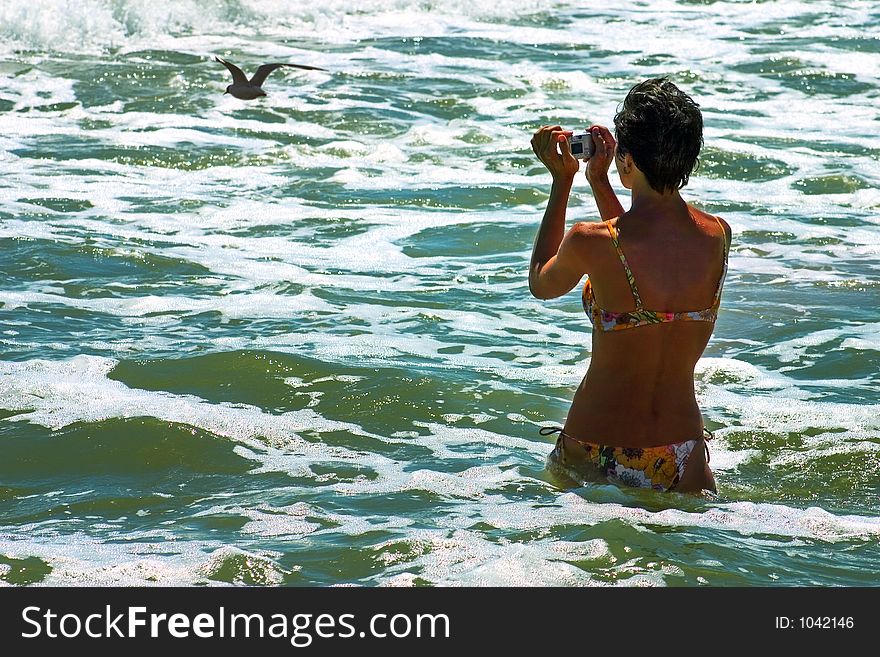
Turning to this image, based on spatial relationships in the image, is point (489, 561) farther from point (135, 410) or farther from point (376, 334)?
point (376, 334)

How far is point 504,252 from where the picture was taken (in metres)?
9.55

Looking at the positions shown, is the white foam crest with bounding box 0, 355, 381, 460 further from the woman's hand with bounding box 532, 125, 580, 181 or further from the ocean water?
the woman's hand with bounding box 532, 125, 580, 181

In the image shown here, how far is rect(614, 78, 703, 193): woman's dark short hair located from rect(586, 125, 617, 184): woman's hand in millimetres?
203

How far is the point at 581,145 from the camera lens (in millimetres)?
4191

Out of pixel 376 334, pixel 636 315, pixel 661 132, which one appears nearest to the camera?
pixel 661 132

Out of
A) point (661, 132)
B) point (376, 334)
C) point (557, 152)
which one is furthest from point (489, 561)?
point (376, 334)

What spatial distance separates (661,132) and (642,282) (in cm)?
48

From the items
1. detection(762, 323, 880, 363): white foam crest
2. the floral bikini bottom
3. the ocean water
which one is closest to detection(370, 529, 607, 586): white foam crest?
the ocean water

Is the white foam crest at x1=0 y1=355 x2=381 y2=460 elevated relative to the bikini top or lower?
lower

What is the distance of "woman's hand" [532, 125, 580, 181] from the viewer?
13.5 ft

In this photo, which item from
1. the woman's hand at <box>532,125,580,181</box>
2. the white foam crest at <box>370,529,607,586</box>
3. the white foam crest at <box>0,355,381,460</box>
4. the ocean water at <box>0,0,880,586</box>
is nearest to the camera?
the white foam crest at <box>370,529,607,586</box>

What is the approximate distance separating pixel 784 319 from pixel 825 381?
1116 millimetres
